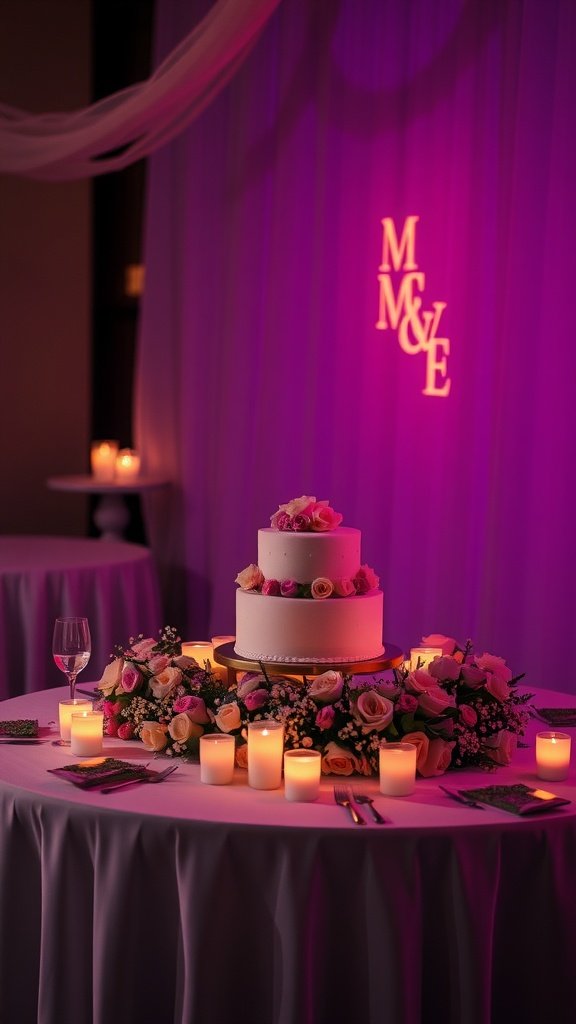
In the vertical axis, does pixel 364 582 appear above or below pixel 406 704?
above

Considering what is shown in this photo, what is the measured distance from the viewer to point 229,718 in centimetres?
228

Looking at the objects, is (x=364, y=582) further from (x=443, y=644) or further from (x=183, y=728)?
(x=183, y=728)

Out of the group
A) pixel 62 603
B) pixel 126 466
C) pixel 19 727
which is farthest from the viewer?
pixel 126 466

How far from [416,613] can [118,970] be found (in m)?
2.91

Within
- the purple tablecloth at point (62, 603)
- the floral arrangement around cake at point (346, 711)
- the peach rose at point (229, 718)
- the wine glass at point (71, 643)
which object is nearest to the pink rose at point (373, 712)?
the floral arrangement around cake at point (346, 711)

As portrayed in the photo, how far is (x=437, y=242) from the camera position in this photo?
15.4 ft

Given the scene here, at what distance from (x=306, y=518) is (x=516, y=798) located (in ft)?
2.55

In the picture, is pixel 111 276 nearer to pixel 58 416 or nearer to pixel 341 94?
pixel 58 416

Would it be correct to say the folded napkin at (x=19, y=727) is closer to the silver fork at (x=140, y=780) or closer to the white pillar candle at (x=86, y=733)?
the white pillar candle at (x=86, y=733)

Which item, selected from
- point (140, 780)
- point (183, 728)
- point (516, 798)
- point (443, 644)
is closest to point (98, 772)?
point (140, 780)

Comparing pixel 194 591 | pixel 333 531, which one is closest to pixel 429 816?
pixel 333 531

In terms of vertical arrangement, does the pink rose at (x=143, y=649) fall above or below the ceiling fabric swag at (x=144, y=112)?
below

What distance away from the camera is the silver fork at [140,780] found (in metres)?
2.18

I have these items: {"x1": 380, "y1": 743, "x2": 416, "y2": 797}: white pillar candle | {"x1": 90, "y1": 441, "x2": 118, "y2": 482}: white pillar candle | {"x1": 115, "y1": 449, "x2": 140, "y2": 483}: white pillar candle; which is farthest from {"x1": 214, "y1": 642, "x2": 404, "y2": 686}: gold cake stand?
{"x1": 115, "y1": 449, "x2": 140, "y2": 483}: white pillar candle
